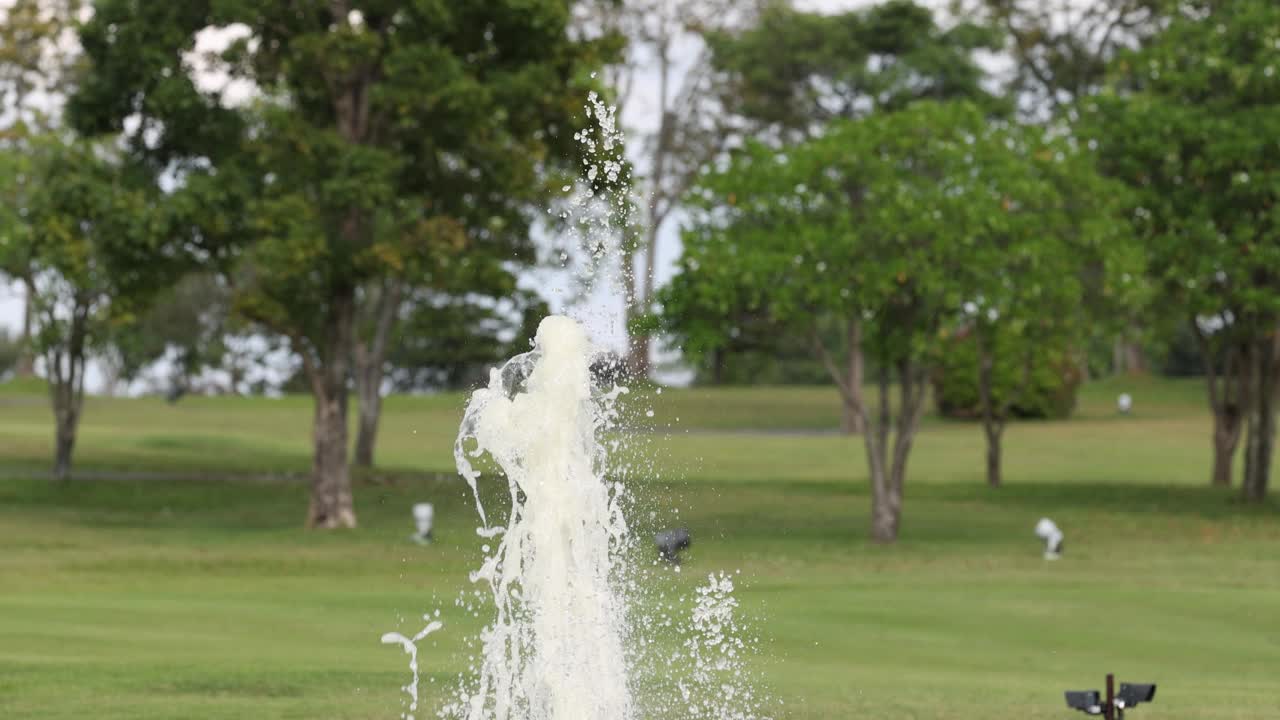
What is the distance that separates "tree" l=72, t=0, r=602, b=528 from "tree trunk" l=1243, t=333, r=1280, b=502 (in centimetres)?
1680

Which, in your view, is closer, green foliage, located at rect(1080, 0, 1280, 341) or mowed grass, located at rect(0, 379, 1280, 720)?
mowed grass, located at rect(0, 379, 1280, 720)

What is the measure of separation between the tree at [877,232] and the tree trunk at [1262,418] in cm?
995

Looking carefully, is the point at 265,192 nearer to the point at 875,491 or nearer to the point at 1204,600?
the point at 875,491

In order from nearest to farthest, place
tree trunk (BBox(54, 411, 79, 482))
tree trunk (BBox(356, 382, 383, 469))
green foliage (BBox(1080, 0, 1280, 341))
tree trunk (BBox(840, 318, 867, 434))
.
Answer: tree trunk (BBox(840, 318, 867, 434)) < green foliage (BBox(1080, 0, 1280, 341)) < tree trunk (BBox(54, 411, 79, 482)) < tree trunk (BBox(356, 382, 383, 469))

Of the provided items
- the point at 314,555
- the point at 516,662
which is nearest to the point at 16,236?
the point at 314,555

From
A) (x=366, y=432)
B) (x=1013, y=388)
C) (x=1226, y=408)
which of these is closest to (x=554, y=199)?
(x=366, y=432)

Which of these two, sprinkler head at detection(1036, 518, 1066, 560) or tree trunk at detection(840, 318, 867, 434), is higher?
tree trunk at detection(840, 318, 867, 434)

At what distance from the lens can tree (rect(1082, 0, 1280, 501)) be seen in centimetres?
4103

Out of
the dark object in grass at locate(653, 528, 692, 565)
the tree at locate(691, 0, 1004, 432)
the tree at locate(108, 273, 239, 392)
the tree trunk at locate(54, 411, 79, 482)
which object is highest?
the tree at locate(691, 0, 1004, 432)

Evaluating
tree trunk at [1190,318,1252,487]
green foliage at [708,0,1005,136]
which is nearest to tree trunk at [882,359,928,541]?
tree trunk at [1190,318,1252,487]

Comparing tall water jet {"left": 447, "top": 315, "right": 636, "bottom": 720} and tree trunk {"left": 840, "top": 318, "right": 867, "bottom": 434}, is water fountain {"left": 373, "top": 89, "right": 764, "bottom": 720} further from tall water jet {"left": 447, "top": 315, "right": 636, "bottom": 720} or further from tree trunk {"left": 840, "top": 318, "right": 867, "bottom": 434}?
tree trunk {"left": 840, "top": 318, "right": 867, "bottom": 434}

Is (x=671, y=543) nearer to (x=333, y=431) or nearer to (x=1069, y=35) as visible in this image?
(x=333, y=431)

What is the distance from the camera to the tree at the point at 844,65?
6631cm

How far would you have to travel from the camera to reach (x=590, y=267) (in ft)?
43.4
